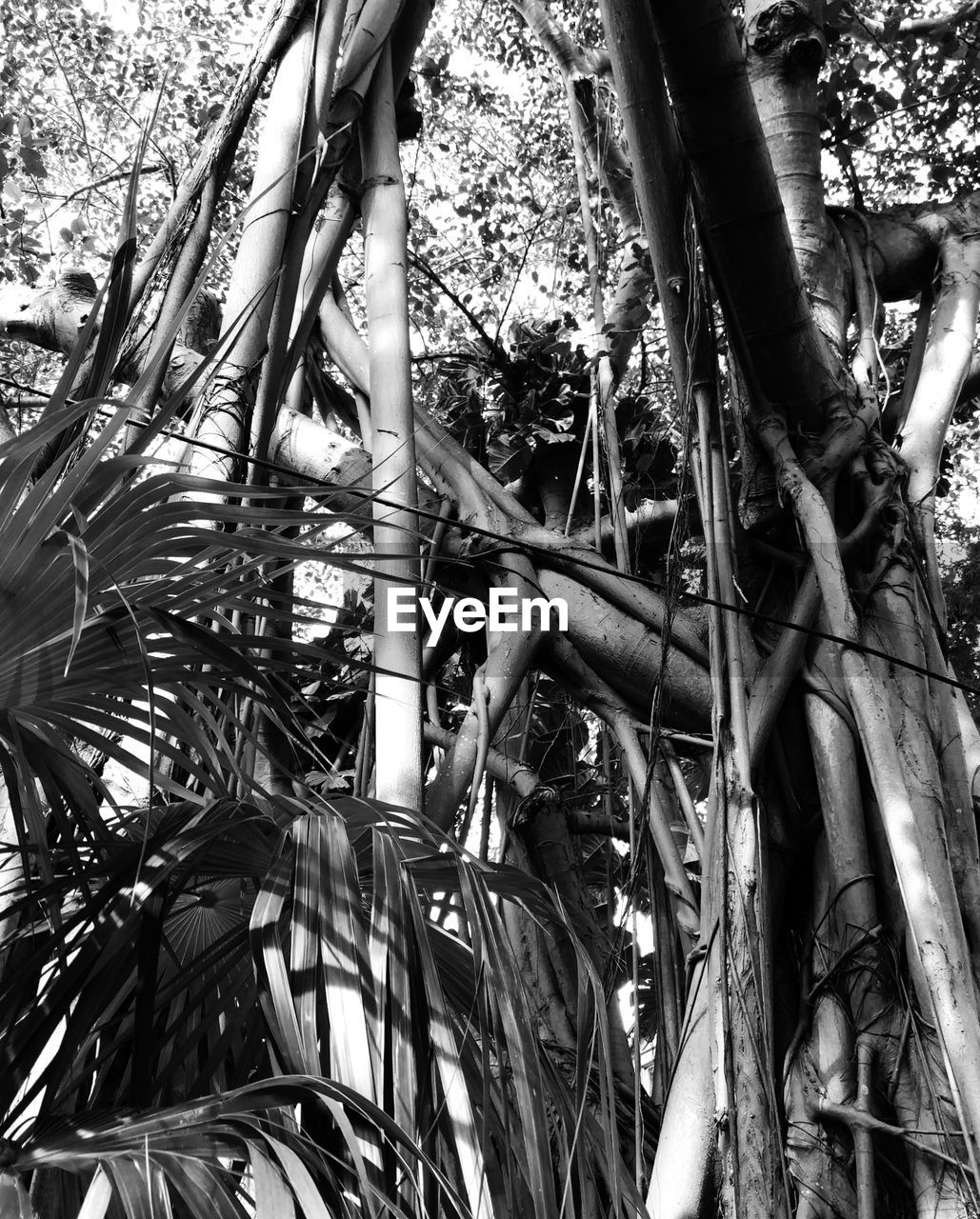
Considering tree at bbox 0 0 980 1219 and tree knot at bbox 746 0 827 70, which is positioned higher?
tree knot at bbox 746 0 827 70

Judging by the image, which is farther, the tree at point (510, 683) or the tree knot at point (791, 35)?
the tree knot at point (791, 35)

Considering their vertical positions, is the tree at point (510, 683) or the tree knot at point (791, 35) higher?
the tree knot at point (791, 35)

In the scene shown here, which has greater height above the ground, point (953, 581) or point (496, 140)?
point (496, 140)

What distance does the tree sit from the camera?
40.9 inches

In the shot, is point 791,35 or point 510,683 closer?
point 510,683

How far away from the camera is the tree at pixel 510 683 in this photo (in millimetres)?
1039

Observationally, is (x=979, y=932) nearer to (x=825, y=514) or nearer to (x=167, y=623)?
(x=825, y=514)

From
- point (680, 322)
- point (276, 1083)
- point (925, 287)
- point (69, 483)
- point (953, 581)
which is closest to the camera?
point (276, 1083)

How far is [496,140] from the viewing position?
17.1 ft

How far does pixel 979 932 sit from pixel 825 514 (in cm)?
82

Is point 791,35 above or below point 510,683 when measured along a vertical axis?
above

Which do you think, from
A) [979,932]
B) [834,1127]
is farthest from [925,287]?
[834,1127]

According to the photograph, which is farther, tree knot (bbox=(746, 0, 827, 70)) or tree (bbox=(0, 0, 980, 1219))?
tree knot (bbox=(746, 0, 827, 70))

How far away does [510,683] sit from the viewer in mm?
2371
